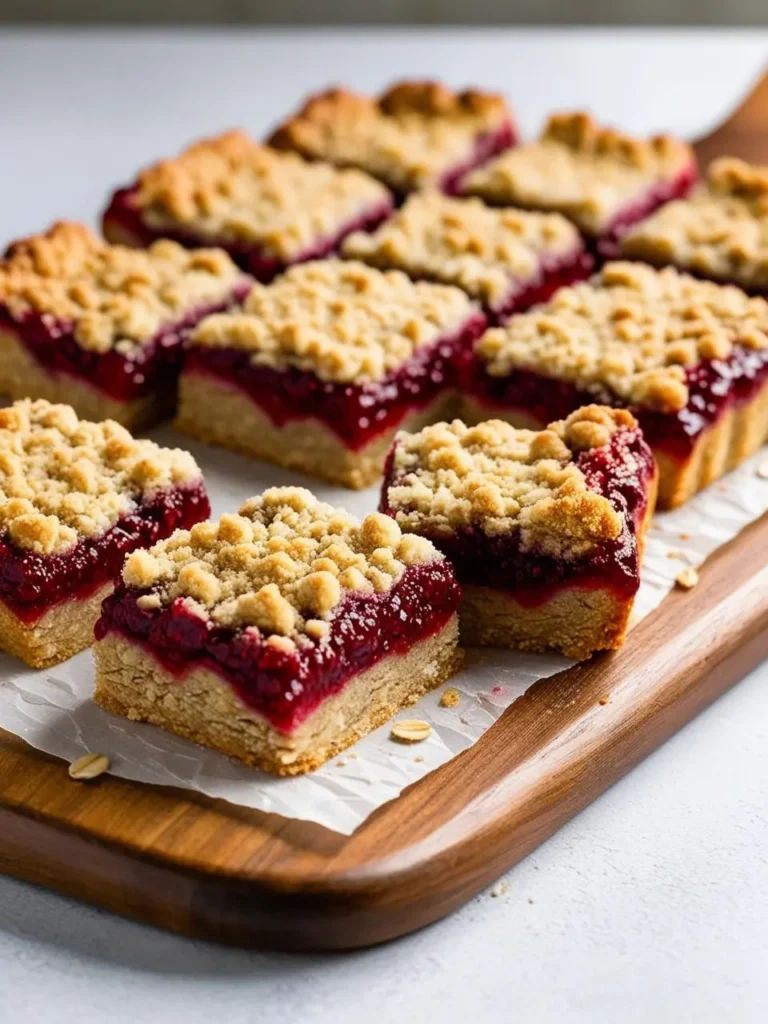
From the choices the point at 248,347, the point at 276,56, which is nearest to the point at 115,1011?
the point at 248,347

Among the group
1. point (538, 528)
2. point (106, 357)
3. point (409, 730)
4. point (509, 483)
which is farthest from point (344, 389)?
point (409, 730)

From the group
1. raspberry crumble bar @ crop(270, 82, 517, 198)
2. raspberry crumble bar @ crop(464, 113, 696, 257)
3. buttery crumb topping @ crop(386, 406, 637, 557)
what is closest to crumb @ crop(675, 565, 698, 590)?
buttery crumb topping @ crop(386, 406, 637, 557)

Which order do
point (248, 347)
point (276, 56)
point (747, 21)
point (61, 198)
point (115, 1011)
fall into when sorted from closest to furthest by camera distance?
point (115, 1011), point (248, 347), point (61, 198), point (276, 56), point (747, 21)

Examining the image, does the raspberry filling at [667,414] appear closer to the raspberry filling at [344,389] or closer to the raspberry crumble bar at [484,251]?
the raspberry filling at [344,389]

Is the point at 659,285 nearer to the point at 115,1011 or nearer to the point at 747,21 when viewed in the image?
the point at 115,1011

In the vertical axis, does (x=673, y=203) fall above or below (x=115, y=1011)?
above

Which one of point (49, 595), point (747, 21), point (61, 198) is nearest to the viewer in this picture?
point (49, 595)

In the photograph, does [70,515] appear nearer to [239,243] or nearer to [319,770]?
[319,770]

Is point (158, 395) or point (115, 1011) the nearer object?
point (115, 1011)
